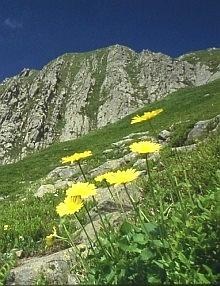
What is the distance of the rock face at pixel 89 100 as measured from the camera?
176000mm

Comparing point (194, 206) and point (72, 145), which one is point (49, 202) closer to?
point (194, 206)

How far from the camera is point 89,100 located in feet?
617

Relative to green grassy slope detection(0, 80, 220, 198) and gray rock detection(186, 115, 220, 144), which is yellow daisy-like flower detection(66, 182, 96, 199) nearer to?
gray rock detection(186, 115, 220, 144)

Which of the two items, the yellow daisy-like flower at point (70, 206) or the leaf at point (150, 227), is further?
the yellow daisy-like flower at point (70, 206)

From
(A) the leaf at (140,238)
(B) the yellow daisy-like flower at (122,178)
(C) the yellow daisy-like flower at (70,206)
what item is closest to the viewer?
(A) the leaf at (140,238)

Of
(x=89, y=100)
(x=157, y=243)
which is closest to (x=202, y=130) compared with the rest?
(x=157, y=243)

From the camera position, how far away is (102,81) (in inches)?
7662

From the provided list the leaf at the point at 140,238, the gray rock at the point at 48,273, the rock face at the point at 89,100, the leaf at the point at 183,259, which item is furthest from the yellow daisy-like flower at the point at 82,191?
the rock face at the point at 89,100

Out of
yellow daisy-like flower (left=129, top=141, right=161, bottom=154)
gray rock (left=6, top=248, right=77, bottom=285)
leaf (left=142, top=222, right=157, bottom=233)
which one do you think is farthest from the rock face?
leaf (left=142, top=222, right=157, bottom=233)

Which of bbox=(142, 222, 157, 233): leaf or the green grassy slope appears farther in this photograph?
the green grassy slope

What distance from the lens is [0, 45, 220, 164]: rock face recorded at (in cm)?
17600

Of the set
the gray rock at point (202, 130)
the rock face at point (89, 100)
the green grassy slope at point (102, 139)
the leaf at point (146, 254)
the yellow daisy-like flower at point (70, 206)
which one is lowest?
the leaf at point (146, 254)

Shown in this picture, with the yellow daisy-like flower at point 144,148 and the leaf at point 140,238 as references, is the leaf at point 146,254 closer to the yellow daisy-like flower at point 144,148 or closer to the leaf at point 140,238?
the leaf at point 140,238

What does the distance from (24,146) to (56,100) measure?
23.8m
